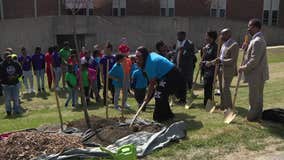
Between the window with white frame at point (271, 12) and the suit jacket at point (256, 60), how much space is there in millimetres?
38712

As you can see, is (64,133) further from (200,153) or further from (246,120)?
(246,120)

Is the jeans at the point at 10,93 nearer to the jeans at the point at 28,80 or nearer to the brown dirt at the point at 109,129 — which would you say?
the jeans at the point at 28,80

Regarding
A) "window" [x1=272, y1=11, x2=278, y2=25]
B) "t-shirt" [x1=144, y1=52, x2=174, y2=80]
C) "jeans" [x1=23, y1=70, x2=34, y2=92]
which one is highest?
"window" [x1=272, y1=11, x2=278, y2=25]

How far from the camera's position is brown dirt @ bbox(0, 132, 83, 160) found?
A: 6844 mm

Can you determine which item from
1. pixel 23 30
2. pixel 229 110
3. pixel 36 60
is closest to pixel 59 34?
pixel 23 30

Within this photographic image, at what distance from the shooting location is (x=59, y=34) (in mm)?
32500

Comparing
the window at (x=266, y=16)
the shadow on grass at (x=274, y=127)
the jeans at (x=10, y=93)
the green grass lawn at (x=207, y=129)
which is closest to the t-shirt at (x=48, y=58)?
the green grass lawn at (x=207, y=129)

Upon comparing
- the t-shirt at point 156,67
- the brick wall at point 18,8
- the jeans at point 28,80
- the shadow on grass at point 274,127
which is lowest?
the jeans at point 28,80

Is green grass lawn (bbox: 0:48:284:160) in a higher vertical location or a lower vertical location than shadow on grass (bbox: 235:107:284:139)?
lower

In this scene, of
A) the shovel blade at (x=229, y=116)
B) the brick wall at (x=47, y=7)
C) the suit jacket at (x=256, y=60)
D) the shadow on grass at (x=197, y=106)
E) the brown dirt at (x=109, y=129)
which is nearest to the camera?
the brown dirt at (x=109, y=129)

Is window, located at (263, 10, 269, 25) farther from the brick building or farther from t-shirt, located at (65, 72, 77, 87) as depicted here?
t-shirt, located at (65, 72, 77, 87)

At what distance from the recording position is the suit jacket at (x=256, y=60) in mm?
8177

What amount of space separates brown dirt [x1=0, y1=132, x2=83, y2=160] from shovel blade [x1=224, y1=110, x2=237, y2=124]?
319 cm

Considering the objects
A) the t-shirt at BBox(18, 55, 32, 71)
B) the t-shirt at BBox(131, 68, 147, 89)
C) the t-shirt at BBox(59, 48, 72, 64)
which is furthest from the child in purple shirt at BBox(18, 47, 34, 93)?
the t-shirt at BBox(131, 68, 147, 89)
